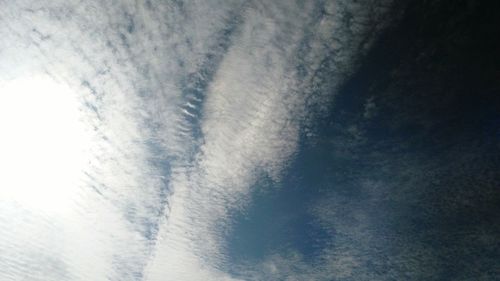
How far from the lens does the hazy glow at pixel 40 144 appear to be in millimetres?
1635

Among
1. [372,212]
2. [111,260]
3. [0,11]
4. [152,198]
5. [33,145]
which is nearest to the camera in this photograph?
[0,11]

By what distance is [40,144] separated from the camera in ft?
6.12

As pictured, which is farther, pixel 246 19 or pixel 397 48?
pixel 246 19

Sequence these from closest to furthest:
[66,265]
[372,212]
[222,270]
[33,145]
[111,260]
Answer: [372,212] < [33,145] < [222,270] < [111,260] < [66,265]

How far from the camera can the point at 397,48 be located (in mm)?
1092

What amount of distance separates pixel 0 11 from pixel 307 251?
205 centimetres

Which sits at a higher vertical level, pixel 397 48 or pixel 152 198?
pixel 397 48

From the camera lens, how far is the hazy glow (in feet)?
5.36

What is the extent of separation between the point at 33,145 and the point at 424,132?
220 centimetres

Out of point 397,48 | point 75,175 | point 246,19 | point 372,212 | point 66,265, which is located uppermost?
point 246,19

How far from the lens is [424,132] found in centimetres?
126

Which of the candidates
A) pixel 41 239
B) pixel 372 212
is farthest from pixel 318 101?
pixel 41 239

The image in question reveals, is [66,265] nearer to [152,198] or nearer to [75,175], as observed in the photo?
[75,175]

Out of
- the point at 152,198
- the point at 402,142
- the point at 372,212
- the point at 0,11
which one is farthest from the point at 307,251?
the point at 0,11
